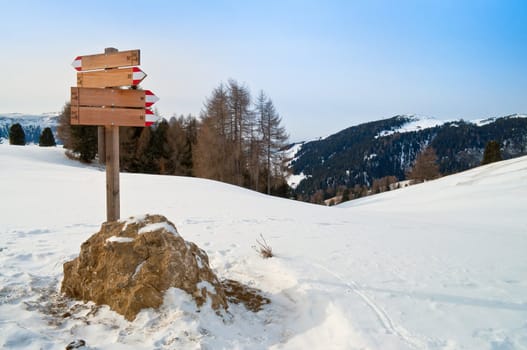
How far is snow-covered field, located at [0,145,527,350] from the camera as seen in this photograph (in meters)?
2.96

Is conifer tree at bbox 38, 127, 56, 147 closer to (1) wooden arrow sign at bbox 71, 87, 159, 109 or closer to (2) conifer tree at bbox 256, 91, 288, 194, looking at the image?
(2) conifer tree at bbox 256, 91, 288, 194

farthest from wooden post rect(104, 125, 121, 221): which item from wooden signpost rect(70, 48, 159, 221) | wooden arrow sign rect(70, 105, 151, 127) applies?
wooden arrow sign rect(70, 105, 151, 127)

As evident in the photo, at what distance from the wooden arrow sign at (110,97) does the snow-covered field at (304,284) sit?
2448 millimetres

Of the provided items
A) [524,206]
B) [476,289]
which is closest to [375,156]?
[524,206]

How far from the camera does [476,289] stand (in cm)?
422

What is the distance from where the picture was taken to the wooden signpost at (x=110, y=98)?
4.30m

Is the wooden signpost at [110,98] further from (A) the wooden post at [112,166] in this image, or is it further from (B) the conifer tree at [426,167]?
(B) the conifer tree at [426,167]

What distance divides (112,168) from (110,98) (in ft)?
3.27

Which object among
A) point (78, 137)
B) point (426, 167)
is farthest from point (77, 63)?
point (426, 167)

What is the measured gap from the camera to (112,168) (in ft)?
15.0

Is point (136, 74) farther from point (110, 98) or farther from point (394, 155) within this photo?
point (394, 155)

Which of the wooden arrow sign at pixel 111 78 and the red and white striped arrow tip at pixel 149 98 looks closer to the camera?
the wooden arrow sign at pixel 111 78

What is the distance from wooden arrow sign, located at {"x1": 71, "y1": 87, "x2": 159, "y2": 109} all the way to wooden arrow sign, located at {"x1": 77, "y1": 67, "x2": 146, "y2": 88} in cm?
12

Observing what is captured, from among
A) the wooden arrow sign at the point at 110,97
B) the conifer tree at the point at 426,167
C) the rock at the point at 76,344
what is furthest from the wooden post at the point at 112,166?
the conifer tree at the point at 426,167
